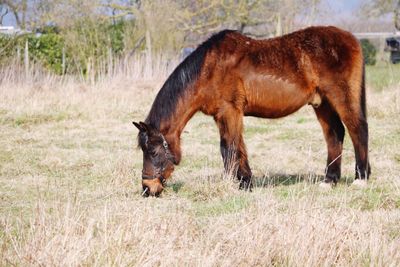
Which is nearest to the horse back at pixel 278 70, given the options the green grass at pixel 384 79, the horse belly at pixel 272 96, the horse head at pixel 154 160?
the horse belly at pixel 272 96

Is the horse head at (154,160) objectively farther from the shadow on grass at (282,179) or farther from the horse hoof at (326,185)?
the horse hoof at (326,185)

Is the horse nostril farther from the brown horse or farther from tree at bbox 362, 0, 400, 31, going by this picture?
tree at bbox 362, 0, 400, 31

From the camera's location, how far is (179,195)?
6.45m

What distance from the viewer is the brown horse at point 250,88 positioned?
255 inches

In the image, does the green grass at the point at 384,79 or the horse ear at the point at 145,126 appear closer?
the horse ear at the point at 145,126

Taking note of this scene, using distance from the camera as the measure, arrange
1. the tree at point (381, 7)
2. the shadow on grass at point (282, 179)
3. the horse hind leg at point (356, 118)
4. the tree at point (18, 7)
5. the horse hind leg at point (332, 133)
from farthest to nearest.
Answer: the tree at point (381, 7) < the tree at point (18, 7) < the horse hind leg at point (332, 133) < the shadow on grass at point (282, 179) < the horse hind leg at point (356, 118)

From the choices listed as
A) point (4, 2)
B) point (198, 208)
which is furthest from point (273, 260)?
point (4, 2)

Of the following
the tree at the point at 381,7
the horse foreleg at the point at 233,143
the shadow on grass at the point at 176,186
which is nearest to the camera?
the horse foreleg at the point at 233,143

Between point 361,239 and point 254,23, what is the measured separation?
25.0m

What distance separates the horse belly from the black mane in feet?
1.88

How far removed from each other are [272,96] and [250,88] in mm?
264

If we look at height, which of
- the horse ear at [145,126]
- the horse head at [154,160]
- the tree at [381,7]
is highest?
the tree at [381,7]

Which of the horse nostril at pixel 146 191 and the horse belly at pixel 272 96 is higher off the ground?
Answer: the horse belly at pixel 272 96

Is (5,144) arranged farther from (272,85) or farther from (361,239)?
(361,239)
